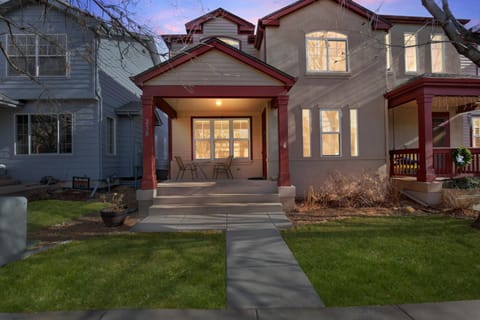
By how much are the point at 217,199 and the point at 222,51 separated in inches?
171

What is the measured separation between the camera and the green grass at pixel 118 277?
3.18 meters

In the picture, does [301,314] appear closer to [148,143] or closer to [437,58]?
[148,143]

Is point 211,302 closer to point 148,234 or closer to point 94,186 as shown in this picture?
point 148,234

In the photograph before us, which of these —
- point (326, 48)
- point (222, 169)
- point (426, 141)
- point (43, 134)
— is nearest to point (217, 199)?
point (222, 169)

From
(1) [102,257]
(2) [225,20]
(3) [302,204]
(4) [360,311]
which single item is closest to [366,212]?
(3) [302,204]

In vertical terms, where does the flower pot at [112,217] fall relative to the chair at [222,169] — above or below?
below

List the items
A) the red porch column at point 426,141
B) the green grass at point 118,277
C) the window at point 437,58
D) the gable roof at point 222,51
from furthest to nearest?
the window at point 437,58 < the red porch column at point 426,141 < the gable roof at point 222,51 < the green grass at point 118,277

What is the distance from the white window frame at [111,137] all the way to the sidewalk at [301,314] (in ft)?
33.8

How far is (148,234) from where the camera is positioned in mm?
5891

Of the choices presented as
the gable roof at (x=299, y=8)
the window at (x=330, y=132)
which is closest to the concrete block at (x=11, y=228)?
the window at (x=330, y=132)

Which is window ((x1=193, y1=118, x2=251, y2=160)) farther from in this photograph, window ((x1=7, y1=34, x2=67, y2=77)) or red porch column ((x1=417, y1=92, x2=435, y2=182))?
red porch column ((x1=417, y1=92, x2=435, y2=182))

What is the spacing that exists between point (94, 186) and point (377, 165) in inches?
432

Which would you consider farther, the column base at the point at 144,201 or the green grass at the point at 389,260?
the column base at the point at 144,201

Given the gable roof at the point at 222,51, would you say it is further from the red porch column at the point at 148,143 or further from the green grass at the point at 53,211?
the green grass at the point at 53,211
